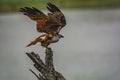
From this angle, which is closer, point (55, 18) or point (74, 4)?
point (55, 18)

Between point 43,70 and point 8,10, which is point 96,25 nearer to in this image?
point 8,10

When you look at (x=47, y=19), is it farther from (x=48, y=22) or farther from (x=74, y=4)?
(x=74, y=4)

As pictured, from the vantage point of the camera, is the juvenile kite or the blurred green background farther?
the blurred green background

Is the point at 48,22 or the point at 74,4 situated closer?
the point at 48,22

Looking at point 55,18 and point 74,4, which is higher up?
point 74,4

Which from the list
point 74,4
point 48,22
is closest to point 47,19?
point 48,22

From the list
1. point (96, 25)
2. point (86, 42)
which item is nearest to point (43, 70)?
point (86, 42)

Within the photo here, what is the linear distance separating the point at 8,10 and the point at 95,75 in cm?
218

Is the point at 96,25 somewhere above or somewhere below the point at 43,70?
above

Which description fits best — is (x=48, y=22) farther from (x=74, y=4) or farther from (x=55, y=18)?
(x=74, y=4)

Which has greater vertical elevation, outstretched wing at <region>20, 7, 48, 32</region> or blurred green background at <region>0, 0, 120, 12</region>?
blurred green background at <region>0, 0, 120, 12</region>

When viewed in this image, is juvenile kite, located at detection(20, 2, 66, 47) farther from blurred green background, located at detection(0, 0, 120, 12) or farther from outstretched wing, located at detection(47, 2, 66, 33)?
blurred green background, located at detection(0, 0, 120, 12)

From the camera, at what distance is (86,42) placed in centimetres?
441

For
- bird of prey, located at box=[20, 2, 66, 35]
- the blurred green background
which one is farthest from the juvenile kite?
the blurred green background
